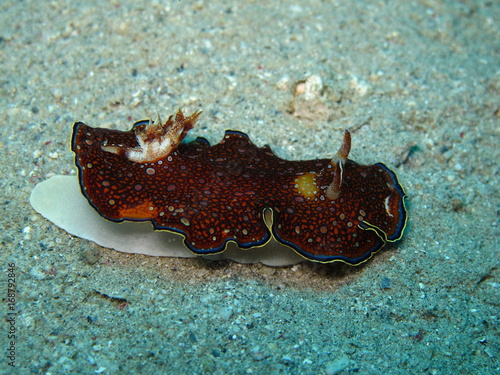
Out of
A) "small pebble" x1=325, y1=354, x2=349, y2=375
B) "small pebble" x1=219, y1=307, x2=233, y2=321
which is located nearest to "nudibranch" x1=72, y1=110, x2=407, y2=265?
"small pebble" x1=219, y1=307, x2=233, y2=321

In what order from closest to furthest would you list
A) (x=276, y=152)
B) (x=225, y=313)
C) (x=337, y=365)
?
(x=337, y=365) < (x=225, y=313) < (x=276, y=152)

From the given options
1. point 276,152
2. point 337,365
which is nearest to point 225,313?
point 337,365

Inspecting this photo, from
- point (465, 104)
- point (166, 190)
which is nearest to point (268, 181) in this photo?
point (166, 190)

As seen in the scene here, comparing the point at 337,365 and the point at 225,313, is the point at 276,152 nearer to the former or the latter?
the point at 225,313

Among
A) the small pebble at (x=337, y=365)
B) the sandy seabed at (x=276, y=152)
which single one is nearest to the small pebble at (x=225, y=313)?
the sandy seabed at (x=276, y=152)

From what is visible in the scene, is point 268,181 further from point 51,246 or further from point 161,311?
point 51,246

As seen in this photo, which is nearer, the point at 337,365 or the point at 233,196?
the point at 337,365

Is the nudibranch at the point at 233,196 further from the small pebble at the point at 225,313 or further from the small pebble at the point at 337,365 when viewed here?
the small pebble at the point at 337,365
